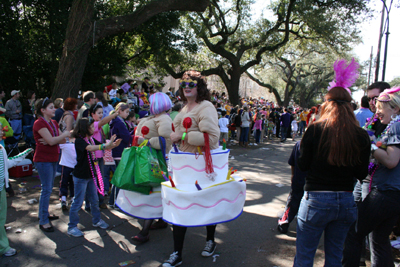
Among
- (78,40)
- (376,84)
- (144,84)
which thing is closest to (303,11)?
(144,84)

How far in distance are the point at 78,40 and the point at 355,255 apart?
31.5 ft

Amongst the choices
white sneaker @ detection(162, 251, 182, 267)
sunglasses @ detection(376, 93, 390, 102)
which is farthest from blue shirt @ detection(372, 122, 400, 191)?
white sneaker @ detection(162, 251, 182, 267)

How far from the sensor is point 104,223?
423cm

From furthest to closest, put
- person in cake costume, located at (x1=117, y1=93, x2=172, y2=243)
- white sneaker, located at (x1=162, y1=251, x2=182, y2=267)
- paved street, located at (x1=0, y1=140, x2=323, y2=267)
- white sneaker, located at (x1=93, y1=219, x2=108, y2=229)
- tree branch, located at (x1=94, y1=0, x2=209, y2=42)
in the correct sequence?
tree branch, located at (x1=94, y1=0, x2=209, y2=42), white sneaker, located at (x1=93, y1=219, x2=108, y2=229), person in cake costume, located at (x1=117, y1=93, x2=172, y2=243), paved street, located at (x1=0, y1=140, x2=323, y2=267), white sneaker, located at (x1=162, y1=251, x2=182, y2=267)

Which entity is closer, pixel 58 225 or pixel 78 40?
pixel 58 225

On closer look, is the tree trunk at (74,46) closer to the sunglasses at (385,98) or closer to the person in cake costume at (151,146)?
the person in cake costume at (151,146)

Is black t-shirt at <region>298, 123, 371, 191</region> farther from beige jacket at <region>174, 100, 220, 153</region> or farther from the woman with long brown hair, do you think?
beige jacket at <region>174, 100, 220, 153</region>

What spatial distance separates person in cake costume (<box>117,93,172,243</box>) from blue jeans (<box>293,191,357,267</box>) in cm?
188

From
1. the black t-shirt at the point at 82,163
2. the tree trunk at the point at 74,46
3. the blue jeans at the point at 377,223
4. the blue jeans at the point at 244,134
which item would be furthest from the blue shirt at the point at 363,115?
the blue jeans at the point at 244,134

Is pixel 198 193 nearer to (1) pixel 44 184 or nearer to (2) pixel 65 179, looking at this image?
(1) pixel 44 184

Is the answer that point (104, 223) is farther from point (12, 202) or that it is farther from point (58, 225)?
point (12, 202)

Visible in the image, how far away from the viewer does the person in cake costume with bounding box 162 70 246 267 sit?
2.92 meters

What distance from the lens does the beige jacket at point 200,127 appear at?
3.00 metres

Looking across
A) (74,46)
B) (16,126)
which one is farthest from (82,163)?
(74,46)
